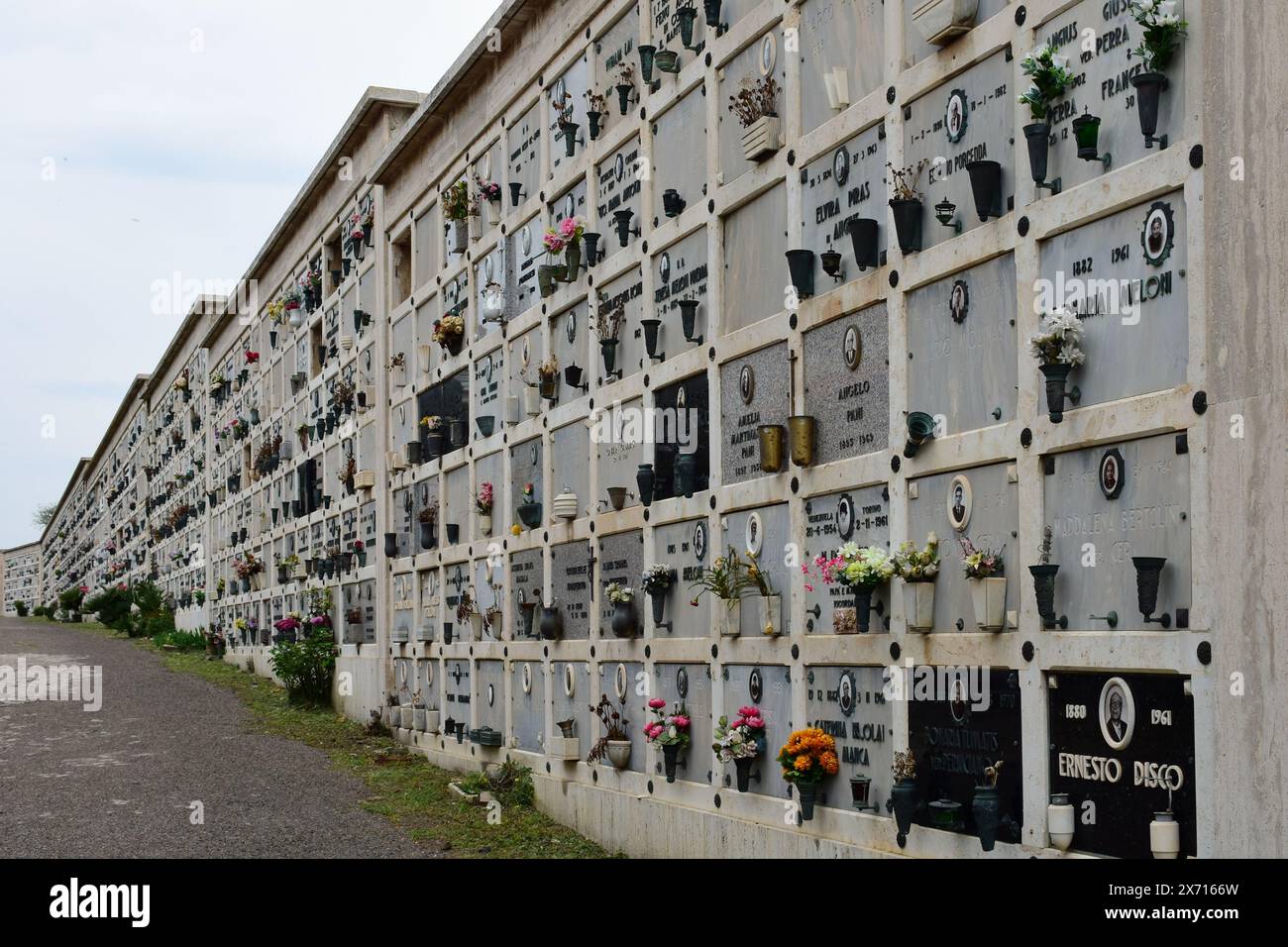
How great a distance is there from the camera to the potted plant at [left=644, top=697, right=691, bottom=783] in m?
9.77

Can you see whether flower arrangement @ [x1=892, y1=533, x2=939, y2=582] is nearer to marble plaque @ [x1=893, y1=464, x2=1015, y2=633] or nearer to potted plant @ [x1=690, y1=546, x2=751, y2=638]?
marble plaque @ [x1=893, y1=464, x2=1015, y2=633]

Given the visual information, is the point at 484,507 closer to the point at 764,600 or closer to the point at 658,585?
the point at 658,585

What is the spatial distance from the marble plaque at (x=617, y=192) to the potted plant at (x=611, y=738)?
345 cm

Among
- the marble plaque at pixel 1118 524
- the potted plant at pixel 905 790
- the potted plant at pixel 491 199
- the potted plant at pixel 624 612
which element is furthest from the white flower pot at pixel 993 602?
the potted plant at pixel 491 199

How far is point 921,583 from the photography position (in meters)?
7.12

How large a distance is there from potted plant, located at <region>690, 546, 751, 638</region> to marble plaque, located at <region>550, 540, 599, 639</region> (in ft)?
7.19

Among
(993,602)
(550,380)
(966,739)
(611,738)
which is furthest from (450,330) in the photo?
(993,602)

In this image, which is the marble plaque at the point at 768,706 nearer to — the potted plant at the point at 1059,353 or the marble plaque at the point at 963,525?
the marble plaque at the point at 963,525

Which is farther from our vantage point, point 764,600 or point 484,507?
point 484,507

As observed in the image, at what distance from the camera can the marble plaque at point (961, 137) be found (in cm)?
680

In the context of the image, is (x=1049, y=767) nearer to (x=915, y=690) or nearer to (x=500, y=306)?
(x=915, y=690)

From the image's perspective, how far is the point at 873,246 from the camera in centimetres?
780

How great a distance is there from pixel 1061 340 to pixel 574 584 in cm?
629

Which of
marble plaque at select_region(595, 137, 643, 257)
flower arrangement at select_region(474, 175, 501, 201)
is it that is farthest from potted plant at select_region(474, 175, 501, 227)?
marble plaque at select_region(595, 137, 643, 257)
